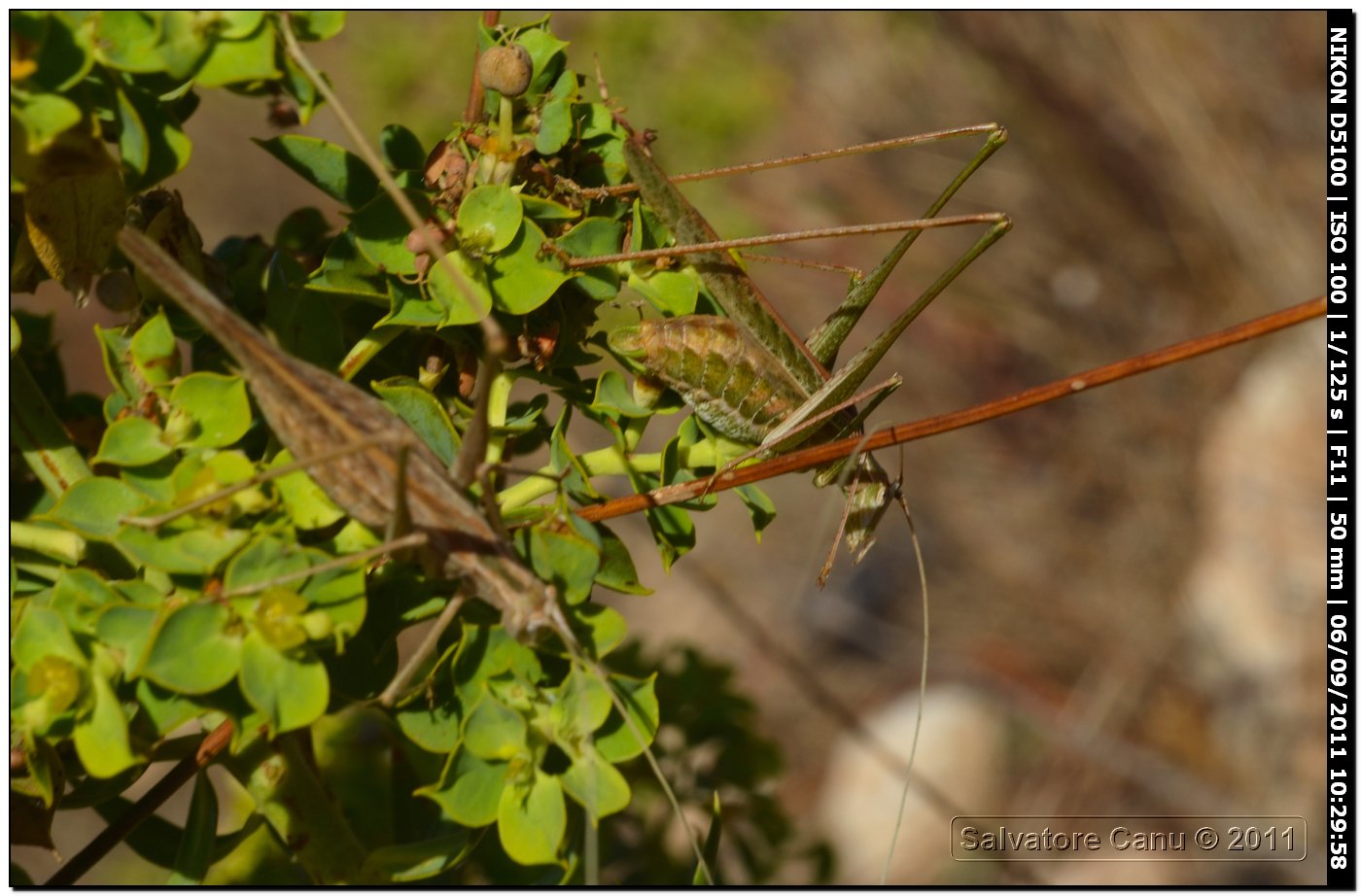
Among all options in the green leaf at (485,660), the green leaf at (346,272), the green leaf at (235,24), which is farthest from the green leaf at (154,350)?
the green leaf at (485,660)

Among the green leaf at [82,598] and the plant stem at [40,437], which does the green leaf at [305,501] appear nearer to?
the green leaf at [82,598]

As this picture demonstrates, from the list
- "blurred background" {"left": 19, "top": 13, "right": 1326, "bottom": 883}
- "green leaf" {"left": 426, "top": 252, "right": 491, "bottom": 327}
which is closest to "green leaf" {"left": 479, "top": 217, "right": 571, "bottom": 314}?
"green leaf" {"left": 426, "top": 252, "right": 491, "bottom": 327}

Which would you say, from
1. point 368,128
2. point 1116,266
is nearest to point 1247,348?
point 1116,266

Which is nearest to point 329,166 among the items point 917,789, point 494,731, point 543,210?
point 543,210

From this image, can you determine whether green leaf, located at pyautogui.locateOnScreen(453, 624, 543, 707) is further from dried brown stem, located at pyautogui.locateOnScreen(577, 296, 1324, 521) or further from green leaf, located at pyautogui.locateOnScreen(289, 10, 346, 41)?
green leaf, located at pyautogui.locateOnScreen(289, 10, 346, 41)

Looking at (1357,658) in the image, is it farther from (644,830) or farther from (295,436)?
(295,436)
